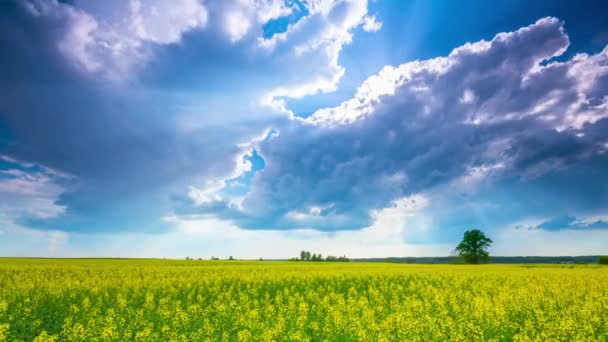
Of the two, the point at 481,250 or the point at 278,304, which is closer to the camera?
the point at 278,304

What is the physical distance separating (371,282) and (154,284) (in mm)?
13586

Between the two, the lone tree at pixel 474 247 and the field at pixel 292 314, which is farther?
the lone tree at pixel 474 247

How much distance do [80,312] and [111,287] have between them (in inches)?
247

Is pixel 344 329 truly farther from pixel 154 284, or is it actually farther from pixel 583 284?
pixel 583 284

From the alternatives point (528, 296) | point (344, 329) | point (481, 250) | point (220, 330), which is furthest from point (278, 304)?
point (481, 250)

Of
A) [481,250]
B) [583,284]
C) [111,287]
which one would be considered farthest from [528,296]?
[481,250]

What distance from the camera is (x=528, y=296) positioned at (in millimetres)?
19641

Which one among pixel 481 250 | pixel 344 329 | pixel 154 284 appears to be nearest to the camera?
pixel 344 329

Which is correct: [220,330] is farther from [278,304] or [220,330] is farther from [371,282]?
[371,282]

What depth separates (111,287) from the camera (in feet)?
73.0

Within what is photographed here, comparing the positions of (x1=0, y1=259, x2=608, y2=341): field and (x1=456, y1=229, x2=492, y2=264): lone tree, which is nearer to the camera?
(x1=0, y1=259, x2=608, y2=341): field

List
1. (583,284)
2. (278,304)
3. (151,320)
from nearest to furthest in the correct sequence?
(151,320), (278,304), (583,284)

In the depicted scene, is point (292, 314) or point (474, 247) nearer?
point (292, 314)

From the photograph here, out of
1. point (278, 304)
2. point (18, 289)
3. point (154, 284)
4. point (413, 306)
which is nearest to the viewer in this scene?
point (413, 306)
